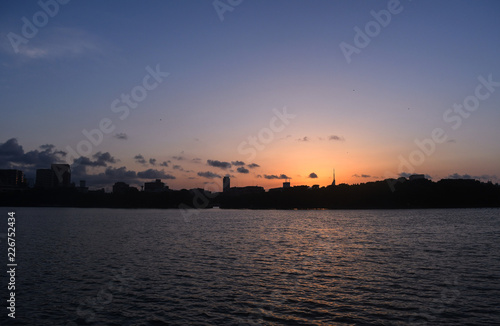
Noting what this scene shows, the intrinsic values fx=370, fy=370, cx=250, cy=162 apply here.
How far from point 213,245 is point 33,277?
114 ft

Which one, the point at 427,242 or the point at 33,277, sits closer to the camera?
the point at 33,277

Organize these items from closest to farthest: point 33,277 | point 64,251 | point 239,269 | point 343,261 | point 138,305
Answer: point 138,305
point 33,277
point 239,269
point 343,261
point 64,251

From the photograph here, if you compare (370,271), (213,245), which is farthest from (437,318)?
(213,245)

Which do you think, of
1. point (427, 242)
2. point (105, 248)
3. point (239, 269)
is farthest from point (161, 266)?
point (427, 242)

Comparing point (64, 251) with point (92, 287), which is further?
point (64, 251)

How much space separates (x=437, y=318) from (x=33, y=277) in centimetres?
4072

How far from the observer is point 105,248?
66.6 m

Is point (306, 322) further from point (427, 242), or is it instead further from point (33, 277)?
point (427, 242)

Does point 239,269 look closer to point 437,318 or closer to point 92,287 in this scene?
point 92,287

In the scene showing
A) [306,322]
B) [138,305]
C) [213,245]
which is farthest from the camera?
[213,245]

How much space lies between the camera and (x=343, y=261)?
170 feet

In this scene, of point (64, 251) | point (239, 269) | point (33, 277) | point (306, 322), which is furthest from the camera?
point (64, 251)

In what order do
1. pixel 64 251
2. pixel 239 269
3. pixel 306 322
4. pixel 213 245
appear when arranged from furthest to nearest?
pixel 213 245, pixel 64 251, pixel 239 269, pixel 306 322

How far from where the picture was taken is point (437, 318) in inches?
1072
